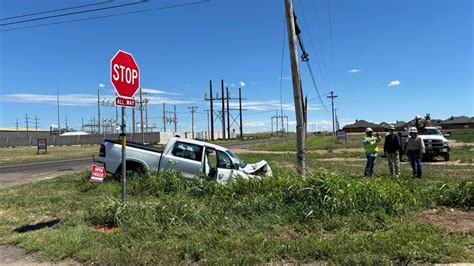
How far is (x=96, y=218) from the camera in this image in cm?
780

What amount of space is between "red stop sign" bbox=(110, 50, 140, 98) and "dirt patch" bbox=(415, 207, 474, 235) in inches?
217

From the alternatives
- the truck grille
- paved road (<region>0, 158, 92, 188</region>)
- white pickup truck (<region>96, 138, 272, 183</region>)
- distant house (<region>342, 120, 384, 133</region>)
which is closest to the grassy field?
paved road (<region>0, 158, 92, 188</region>)

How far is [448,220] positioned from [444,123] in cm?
16965

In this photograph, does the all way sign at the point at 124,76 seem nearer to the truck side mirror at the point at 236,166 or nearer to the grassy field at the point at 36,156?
the truck side mirror at the point at 236,166

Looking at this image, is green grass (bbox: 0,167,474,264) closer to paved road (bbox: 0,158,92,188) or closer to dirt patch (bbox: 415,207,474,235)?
dirt patch (bbox: 415,207,474,235)

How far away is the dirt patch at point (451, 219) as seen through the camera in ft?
21.9

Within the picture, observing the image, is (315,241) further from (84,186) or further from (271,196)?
(84,186)

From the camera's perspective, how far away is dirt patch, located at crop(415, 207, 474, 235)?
667 cm

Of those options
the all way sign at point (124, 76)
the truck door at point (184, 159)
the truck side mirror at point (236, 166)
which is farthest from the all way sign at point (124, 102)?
the truck side mirror at point (236, 166)

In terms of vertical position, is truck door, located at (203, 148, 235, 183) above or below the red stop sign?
below

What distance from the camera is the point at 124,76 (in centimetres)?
796

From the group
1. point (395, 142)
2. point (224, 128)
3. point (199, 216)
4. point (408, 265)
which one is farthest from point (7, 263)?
point (224, 128)

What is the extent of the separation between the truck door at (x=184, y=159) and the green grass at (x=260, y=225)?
6.68 feet

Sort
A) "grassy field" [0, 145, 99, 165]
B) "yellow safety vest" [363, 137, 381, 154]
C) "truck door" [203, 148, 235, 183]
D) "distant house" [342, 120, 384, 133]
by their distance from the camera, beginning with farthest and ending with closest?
"distant house" [342, 120, 384, 133], "grassy field" [0, 145, 99, 165], "yellow safety vest" [363, 137, 381, 154], "truck door" [203, 148, 235, 183]
